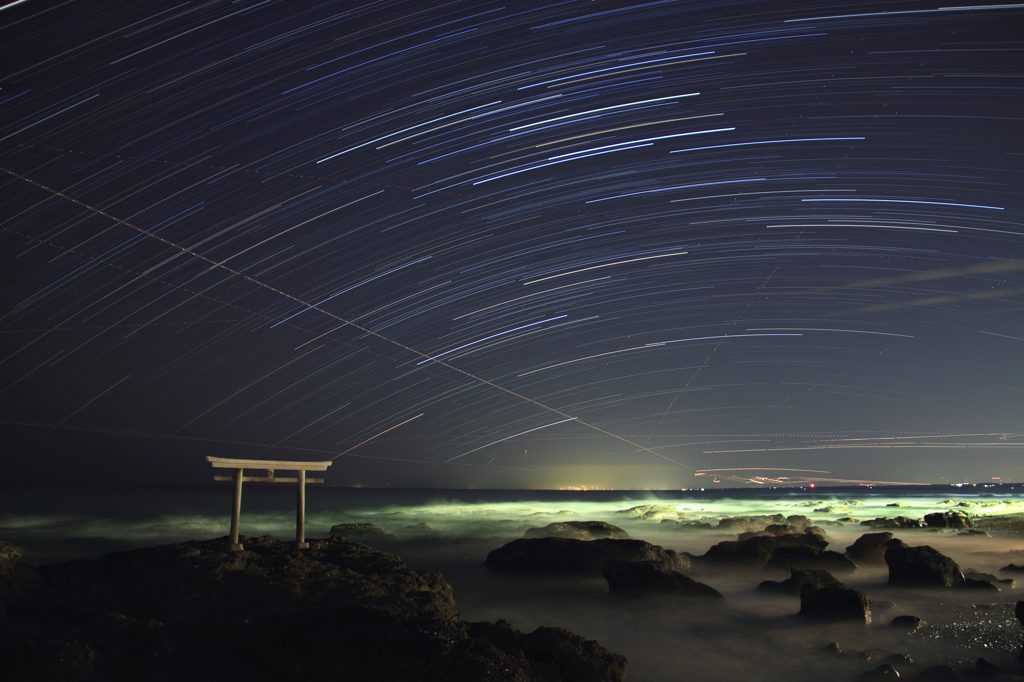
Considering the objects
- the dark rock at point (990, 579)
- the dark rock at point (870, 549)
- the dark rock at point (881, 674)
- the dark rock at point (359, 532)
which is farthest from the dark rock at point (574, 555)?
the dark rock at point (359, 532)

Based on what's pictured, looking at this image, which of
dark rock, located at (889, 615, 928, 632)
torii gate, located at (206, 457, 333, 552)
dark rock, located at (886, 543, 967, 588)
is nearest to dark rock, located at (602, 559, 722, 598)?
dark rock, located at (889, 615, 928, 632)

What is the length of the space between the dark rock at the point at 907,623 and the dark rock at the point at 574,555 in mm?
6185

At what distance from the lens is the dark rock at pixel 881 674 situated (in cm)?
766

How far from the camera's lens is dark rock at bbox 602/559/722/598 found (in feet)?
42.9

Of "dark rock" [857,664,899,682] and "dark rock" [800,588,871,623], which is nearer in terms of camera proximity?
"dark rock" [857,664,899,682]

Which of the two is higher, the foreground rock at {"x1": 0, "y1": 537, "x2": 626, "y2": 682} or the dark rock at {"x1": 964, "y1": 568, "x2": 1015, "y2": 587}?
the foreground rock at {"x1": 0, "y1": 537, "x2": 626, "y2": 682}

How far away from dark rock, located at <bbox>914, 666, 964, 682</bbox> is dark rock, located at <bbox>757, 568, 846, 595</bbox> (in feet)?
12.8

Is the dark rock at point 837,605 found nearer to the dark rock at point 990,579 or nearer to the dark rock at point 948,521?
the dark rock at point 990,579

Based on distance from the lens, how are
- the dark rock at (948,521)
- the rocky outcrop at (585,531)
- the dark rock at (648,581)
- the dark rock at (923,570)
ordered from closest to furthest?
1. the dark rock at (648,581)
2. the dark rock at (923,570)
3. the rocky outcrop at (585,531)
4. the dark rock at (948,521)

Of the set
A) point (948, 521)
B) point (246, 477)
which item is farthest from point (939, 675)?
point (948, 521)

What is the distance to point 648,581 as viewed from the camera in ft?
43.9

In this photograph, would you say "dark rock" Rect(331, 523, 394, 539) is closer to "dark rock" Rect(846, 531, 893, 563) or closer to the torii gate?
the torii gate

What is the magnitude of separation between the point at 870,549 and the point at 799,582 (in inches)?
279

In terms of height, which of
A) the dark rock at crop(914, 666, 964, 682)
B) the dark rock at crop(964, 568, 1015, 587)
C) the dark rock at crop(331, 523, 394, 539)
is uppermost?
the dark rock at crop(914, 666, 964, 682)
